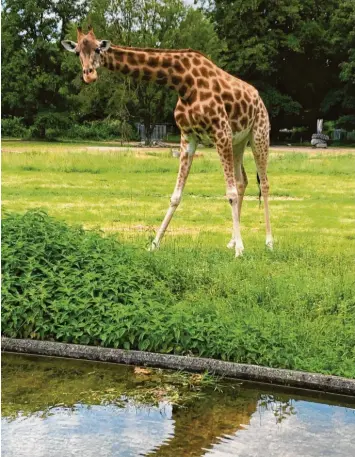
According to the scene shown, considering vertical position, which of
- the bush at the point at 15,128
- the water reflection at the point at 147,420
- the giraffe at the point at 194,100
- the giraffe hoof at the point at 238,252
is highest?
the giraffe at the point at 194,100

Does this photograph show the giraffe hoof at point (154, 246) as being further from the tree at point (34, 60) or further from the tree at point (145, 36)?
the tree at point (34, 60)

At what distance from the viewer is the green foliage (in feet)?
21.5

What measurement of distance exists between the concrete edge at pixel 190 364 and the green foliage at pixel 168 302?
0.17 metres

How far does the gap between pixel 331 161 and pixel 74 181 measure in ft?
30.6

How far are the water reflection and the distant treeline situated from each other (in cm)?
3692

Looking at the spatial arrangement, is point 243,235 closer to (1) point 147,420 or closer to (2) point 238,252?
(2) point 238,252

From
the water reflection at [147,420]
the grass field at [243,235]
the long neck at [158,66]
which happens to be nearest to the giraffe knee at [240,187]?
the grass field at [243,235]

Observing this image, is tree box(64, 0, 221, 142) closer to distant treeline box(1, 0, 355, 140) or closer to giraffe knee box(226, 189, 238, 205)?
distant treeline box(1, 0, 355, 140)

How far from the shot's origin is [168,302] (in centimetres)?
765

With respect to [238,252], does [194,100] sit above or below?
above

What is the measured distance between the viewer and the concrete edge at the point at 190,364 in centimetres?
584

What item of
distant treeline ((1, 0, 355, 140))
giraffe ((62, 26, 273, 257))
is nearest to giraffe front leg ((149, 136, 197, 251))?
giraffe ((62, 26, 273, 257))

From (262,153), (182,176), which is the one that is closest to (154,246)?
(182,176)

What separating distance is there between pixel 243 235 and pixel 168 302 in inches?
183
